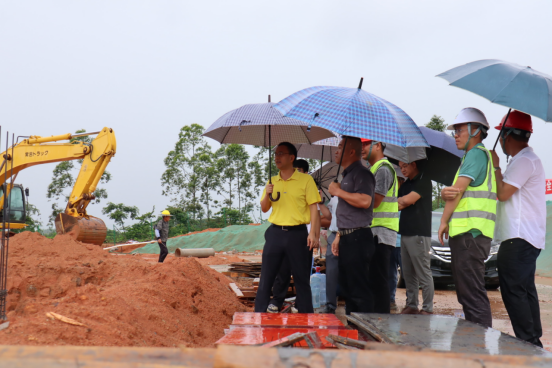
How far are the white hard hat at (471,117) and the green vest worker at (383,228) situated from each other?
3.99ft

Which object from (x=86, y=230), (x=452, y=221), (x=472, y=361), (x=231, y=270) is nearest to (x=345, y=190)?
(x=452, y=221)

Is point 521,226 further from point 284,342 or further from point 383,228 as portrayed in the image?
point 284,342

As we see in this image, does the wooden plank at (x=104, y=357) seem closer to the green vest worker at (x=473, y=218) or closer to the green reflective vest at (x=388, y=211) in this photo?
the green vest worker at (x=473, y=218)

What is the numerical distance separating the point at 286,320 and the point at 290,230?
1.20 m

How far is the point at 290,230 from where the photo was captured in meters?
5.09

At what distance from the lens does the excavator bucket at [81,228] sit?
12.7 m

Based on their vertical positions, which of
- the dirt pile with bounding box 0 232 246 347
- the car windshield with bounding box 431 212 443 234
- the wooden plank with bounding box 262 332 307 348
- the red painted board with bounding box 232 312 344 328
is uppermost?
the car windshield with bounding box 431 212 443 234

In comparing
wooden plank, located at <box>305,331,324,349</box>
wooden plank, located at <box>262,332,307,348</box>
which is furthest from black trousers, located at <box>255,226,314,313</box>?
wooden plank, located at <box>262,332,307,348</box>

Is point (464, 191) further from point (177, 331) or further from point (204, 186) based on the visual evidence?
point (204, 186)

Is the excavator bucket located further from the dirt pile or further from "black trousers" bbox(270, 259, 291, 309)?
"black trousers" bbox(270, 259, 291, 309)

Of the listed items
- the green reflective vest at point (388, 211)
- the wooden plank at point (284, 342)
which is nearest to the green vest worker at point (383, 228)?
the green reflective vest at point (388, 211)

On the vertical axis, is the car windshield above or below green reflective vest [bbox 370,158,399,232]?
below

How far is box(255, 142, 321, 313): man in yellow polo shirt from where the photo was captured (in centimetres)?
506

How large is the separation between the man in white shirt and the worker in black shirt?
1.74 metres
